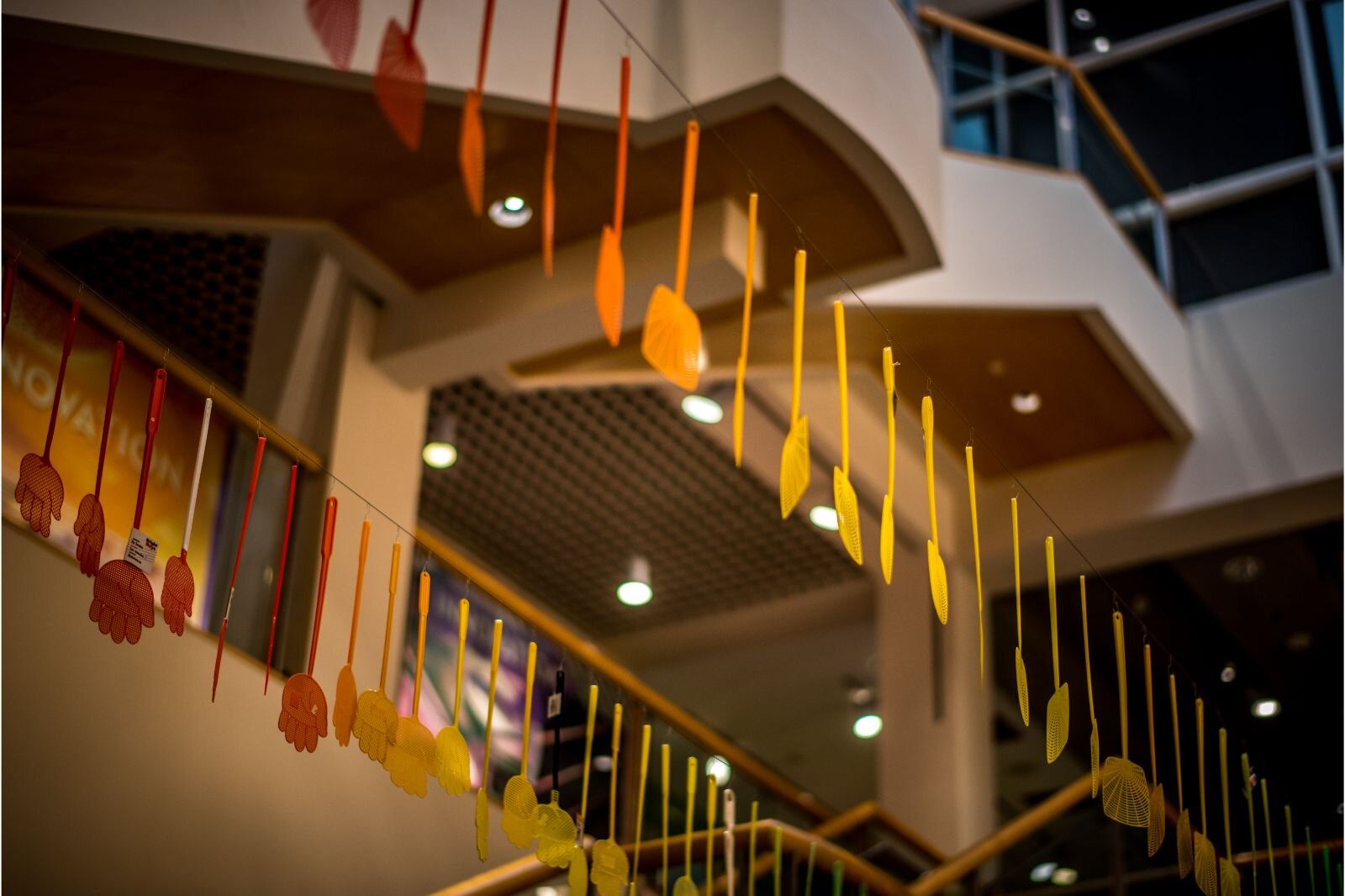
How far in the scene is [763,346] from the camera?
23.6ft

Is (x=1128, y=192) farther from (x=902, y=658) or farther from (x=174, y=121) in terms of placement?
(x=174, y=121)

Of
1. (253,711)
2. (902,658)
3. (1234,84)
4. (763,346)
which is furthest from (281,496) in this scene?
(1234,84)

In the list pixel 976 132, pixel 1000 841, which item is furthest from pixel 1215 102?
pixel 1000 841

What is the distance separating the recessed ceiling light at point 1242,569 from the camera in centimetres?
857

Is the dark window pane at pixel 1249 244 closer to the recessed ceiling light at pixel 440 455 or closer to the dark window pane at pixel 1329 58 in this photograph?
the dark window pane at pixel 1329 58

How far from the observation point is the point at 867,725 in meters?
11.3

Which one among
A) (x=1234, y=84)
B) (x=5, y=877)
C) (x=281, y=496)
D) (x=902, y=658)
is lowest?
(x=5, y=877)

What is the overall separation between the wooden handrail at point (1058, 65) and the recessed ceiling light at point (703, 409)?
1865mm

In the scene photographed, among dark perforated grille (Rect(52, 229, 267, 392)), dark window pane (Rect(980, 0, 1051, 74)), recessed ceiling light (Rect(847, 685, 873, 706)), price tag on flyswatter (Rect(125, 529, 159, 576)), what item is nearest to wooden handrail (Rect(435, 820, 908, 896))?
price tag on flyswatter (Rect(125, 529, 159, 576))

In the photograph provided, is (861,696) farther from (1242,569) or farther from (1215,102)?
(1215,102)

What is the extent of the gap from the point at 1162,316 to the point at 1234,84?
6.98 ft

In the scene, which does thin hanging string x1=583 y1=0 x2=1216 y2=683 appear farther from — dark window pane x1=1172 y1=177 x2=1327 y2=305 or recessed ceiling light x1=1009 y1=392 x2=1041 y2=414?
dark window pane x1=1172 y1=177 x2=1327 y2=305

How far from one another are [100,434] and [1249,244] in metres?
6.26

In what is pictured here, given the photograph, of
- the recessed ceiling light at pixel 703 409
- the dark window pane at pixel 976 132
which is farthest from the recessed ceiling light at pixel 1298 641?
the recessed ceiling light at pixel 703 409
